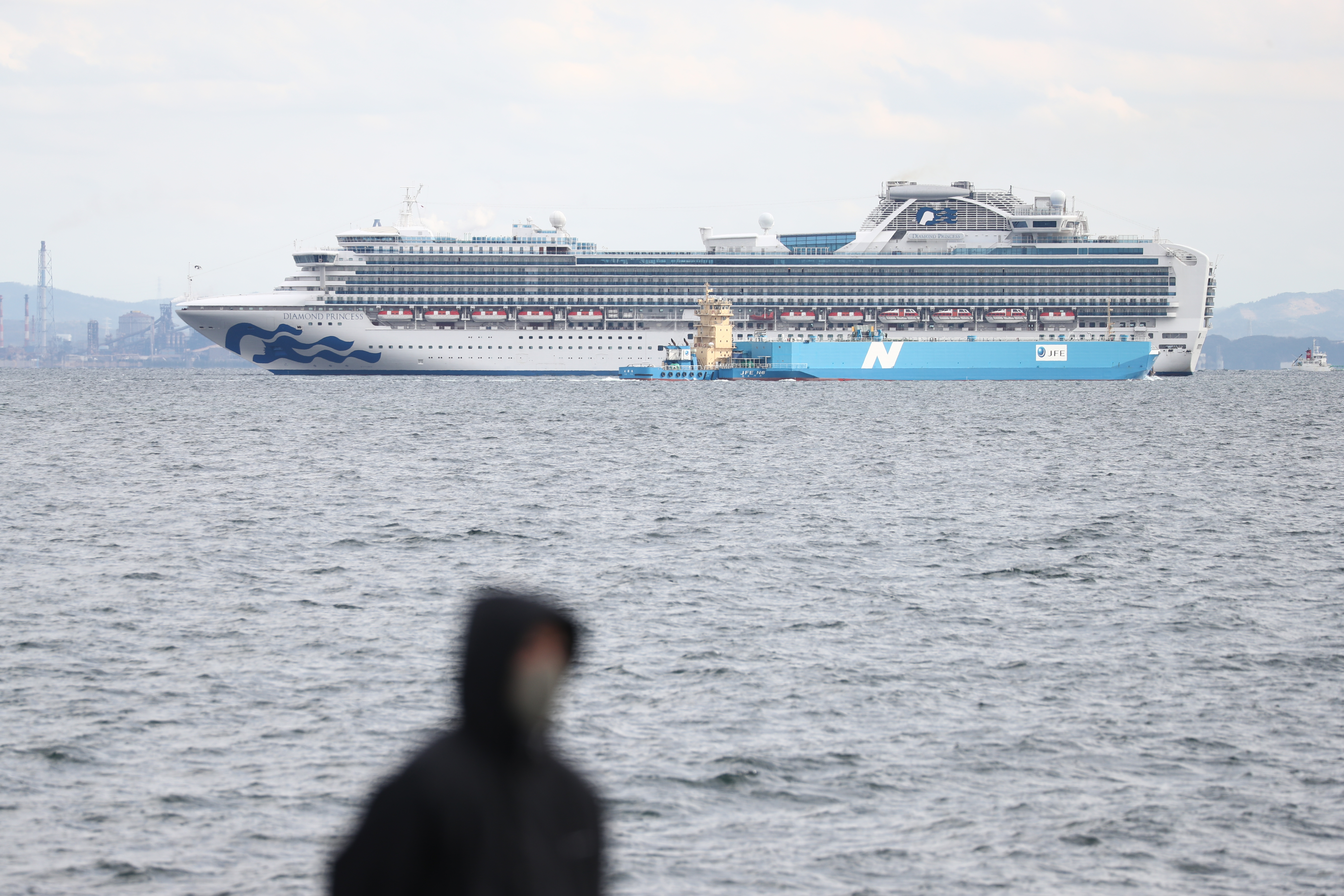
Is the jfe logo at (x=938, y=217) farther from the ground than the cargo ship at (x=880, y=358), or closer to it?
farther from the ground

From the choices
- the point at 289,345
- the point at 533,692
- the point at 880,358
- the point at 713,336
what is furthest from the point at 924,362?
the point at 533,692

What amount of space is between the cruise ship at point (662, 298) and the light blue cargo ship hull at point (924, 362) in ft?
7.01

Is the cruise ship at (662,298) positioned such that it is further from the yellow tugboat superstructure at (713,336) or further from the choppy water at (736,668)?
the choppy water at (736,668)

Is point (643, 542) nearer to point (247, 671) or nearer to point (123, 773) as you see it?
point (247, 671)

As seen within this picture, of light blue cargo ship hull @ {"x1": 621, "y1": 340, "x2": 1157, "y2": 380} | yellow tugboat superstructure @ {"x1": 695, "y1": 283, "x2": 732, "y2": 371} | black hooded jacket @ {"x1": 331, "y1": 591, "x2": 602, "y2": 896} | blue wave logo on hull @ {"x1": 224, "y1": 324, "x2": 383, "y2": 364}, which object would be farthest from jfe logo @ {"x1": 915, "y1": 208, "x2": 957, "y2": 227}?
black hooded jacket @ {"x1": 331, "y1": 591, "x2": 602, "y2": 896}

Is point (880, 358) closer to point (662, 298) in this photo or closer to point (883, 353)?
point (883, 353)

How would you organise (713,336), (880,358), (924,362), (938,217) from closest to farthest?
(713,336)
(880,358)
(924,362)
(938,217)

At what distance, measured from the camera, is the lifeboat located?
130625mm

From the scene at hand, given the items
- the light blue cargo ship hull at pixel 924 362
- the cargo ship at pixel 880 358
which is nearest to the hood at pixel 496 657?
the light blue cargo ship hull at pixel 924 362

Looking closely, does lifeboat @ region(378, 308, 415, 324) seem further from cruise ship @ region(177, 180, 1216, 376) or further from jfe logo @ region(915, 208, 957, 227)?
jfe logo @ region(915, 208, 957, 227)

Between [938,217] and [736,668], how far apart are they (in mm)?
→ 128313

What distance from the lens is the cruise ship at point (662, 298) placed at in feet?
429

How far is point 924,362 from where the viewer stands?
431ft

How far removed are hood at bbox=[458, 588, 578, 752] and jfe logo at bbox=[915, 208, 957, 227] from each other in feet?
472
